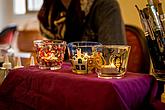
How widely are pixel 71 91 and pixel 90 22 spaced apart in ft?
1.93

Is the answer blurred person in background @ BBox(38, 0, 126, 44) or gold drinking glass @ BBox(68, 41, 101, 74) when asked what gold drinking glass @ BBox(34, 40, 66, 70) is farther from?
blurred person in background @ BBox(38, 0, 126, 44)

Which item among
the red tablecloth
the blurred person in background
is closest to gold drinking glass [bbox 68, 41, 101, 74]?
the red tablecloth

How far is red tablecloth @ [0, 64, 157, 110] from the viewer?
0.65m

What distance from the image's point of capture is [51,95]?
73cm

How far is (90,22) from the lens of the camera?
124 centimetres

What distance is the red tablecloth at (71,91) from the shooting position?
2.12 ft

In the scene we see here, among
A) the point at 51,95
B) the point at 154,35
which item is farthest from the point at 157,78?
the point at 51,95

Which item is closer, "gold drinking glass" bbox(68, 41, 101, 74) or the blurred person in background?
"gold drinking glass" bbox(68, 41, 101, 74)

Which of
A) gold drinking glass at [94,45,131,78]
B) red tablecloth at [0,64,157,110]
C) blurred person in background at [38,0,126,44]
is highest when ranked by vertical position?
blurred person in background at [38,0,126,44]

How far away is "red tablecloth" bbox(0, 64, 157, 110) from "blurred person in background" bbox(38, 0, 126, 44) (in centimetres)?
39

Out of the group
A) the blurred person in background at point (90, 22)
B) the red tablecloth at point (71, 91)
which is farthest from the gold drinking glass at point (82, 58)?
the blurred person in background at point (90, 22)

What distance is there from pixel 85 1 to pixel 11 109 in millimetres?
581

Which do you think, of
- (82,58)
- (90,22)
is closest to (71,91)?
(82,58)

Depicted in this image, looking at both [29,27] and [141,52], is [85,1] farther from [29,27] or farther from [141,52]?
[29,27]
